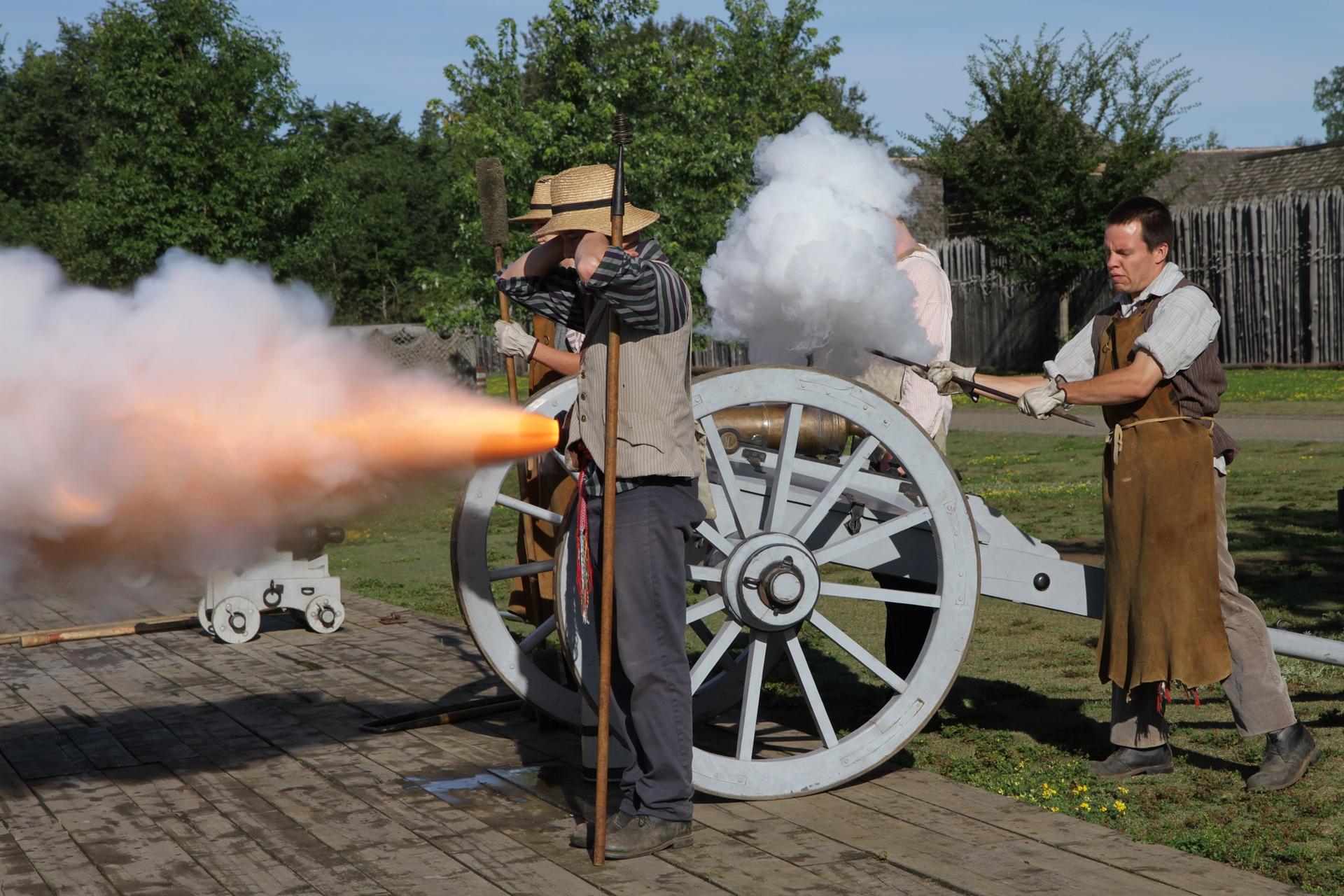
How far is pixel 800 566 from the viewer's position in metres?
4.12

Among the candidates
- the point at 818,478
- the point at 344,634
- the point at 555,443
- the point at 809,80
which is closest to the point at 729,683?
the point at 818,478

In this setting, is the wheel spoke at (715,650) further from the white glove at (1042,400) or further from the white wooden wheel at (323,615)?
the white wooden wheel at (323,615)


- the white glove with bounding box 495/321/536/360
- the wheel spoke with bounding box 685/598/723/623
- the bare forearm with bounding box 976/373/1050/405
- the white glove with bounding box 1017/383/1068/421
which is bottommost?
the wheel spoke with bounding box 685/598/723/623

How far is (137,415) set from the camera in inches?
144

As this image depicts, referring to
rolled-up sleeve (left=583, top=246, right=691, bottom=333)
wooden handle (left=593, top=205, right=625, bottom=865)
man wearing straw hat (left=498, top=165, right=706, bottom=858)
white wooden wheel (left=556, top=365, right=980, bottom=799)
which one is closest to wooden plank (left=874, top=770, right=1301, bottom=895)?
white wooden wheel (left=556, top=365, right=980, bottom=799)

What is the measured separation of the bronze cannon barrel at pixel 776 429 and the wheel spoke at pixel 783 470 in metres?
0.41

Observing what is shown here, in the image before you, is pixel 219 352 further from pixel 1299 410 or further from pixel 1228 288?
pixel 1228 288

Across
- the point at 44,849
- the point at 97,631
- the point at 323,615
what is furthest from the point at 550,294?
the point at 97,631

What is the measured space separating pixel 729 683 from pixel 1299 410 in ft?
43.7

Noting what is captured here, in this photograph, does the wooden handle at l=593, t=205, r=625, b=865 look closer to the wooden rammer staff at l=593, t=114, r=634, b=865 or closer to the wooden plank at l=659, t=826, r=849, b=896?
the wooden rammer staff at l=593, t=114, r=634, b=865

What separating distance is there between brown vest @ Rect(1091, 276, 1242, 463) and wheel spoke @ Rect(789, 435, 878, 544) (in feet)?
2.98

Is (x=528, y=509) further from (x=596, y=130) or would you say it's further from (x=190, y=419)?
(x=596, y=130)

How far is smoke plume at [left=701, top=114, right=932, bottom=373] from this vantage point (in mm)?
4531

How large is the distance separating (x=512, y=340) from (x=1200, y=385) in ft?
7.04
